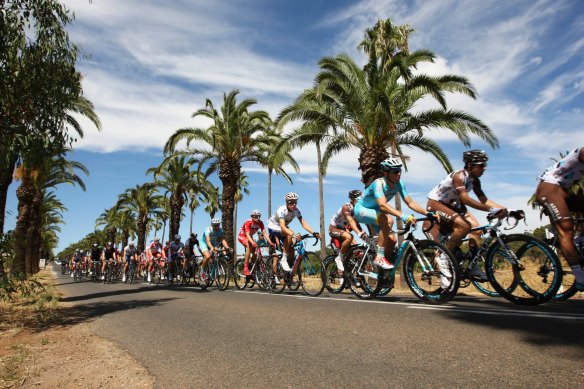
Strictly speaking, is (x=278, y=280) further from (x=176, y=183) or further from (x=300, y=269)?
(x=176, y=183)

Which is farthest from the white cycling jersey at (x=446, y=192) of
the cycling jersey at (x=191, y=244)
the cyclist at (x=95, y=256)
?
the cyclist at (x=95, y=256)

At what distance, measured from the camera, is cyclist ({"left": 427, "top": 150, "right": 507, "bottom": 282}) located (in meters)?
5.71

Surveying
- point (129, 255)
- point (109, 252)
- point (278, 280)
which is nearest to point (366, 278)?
point (278, 280)

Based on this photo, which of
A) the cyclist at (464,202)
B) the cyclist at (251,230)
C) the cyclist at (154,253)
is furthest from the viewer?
the cyclist at (154,253)

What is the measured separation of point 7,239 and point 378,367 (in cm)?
646

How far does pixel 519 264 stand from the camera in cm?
517

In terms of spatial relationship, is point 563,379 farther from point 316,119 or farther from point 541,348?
point 316,119

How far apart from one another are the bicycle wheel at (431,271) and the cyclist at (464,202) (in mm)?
152

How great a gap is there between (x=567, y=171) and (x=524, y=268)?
1.29 metres

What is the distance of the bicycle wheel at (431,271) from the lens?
5.61 metres

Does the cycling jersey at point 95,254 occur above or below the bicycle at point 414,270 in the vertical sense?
above

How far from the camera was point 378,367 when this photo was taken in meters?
3.00

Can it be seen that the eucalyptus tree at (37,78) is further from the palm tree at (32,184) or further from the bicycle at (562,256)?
the palm tree at (32,184)

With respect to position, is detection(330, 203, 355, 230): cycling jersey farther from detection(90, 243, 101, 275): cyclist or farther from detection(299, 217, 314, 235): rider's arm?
detection(90, 243, 101, 275): cyclist
